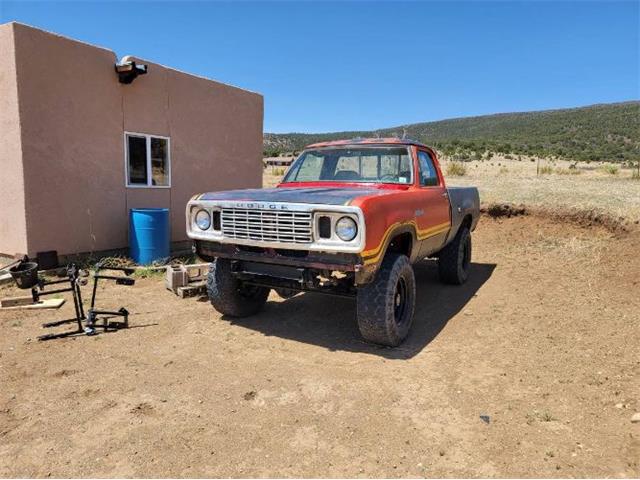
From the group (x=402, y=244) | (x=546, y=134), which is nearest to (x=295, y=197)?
(x=402, y=244)

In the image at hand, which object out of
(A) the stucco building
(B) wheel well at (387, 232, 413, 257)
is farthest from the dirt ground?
(A) the stucco building

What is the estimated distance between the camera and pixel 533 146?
146 feet

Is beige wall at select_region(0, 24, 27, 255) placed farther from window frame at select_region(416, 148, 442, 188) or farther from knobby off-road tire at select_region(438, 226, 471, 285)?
knobby off-road tire at select_region(438, 226, 471, 285)

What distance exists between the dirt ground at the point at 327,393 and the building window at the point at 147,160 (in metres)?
3.35

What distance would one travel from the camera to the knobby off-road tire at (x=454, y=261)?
273 inches

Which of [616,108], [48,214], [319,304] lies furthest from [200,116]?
[616,108]

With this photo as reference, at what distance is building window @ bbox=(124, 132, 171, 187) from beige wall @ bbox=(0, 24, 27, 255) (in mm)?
1820

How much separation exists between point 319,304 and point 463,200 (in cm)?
254

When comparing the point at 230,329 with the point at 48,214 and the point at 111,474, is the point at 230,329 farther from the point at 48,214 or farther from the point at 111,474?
the point at 48,214

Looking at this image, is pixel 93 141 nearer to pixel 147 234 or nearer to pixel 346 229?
pixel 147 234

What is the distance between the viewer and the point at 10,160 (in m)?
7.07

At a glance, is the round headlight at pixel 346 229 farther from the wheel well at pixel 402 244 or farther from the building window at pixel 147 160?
the building window at pixel 147 160

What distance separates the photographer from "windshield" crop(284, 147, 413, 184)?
5359 mm

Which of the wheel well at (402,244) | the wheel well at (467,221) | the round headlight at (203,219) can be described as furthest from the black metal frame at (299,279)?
the wheel well at (467,221)
